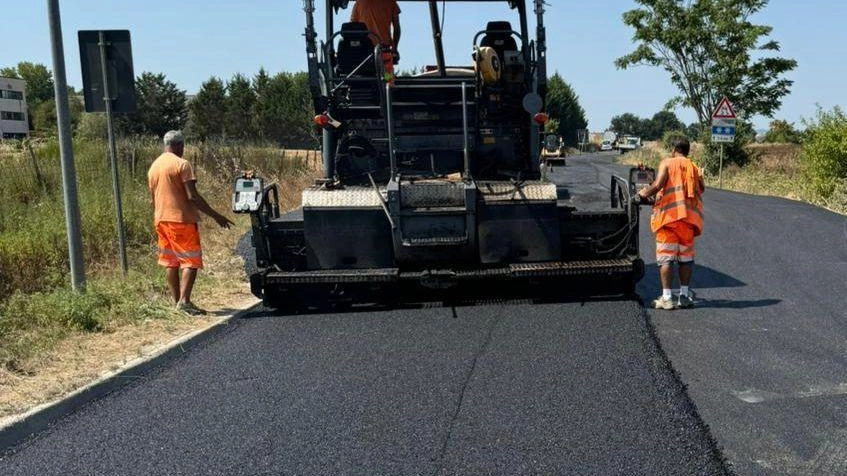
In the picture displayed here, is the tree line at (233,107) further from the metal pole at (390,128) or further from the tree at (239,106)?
the metal pole at (390,128)

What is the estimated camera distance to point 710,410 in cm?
458

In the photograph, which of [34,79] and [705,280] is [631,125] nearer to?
[34,79]

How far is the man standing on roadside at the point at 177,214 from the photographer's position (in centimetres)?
739

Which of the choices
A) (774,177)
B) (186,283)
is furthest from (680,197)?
(774,177)

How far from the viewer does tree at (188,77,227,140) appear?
60.0 meters

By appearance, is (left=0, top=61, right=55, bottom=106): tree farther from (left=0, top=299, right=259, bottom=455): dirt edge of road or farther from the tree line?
Result: (left=0, top=299, right=259, bottom=455): dirt edge of road

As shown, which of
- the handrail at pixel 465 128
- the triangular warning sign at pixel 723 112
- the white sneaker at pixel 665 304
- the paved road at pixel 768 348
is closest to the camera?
the paved road at pixel 768 348

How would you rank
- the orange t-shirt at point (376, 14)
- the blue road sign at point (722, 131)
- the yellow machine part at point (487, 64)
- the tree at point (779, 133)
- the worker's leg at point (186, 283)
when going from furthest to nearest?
the tree at point (779, 133)
the blue road sign at point (722, 131)
the orange t-shirt at point (376, 14)
the yellow machine part at point (487, 64)
the worker's leg at point (186, 283)

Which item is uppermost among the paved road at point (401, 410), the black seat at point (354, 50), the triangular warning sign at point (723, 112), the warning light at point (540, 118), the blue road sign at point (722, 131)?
the black seat at point (354, 50)

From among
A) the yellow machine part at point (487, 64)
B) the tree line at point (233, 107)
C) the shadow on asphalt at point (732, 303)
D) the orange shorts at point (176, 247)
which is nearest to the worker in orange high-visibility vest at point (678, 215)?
the shadow on asphalt at point (732, 303)

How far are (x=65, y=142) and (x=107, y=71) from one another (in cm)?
98

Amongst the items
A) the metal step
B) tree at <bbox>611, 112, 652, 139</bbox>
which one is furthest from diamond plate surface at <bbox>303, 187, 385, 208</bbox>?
tree at <bbox>611, 112, 652, 139</bbox>

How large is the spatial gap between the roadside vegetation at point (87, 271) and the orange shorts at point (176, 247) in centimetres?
42

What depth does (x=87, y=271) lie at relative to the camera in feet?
33.3
